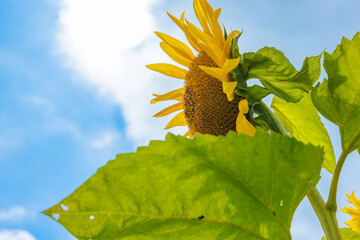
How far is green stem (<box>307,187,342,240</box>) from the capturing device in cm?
58

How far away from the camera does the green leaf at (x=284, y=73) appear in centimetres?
71

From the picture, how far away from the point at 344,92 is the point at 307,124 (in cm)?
20

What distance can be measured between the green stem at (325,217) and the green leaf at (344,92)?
96 millimetres

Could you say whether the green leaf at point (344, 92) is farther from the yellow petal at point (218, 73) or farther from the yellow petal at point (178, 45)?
the yellow petal at point (178, 45)

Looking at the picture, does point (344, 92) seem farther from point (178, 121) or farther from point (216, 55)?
point (178, 121)

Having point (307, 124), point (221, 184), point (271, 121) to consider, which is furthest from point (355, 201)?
point (221, 184)

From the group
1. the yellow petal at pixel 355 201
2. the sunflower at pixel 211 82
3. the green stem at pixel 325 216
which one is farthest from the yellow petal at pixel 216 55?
the yellow petal at pixel 355 201

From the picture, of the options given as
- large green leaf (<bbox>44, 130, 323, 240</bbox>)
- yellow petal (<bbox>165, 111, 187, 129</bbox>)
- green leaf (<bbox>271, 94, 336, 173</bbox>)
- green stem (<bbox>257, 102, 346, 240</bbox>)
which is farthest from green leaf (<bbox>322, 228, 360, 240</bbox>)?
yellow petal (<bbox>165, 111, 187, 129</bbox>)

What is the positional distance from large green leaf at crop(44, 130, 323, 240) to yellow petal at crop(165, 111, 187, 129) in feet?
1.77

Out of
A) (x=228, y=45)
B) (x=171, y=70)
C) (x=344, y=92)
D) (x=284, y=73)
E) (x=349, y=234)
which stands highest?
(x=171, y=70)

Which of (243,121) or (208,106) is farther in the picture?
(208,106)

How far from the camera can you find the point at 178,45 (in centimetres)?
97

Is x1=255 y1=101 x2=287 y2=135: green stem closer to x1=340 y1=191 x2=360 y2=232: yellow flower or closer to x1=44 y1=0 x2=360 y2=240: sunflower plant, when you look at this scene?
x1=44 y1=0 x2=360 y2=240: sunflower plant

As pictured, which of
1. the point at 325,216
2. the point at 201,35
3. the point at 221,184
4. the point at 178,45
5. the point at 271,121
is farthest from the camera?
the point at 178,45
